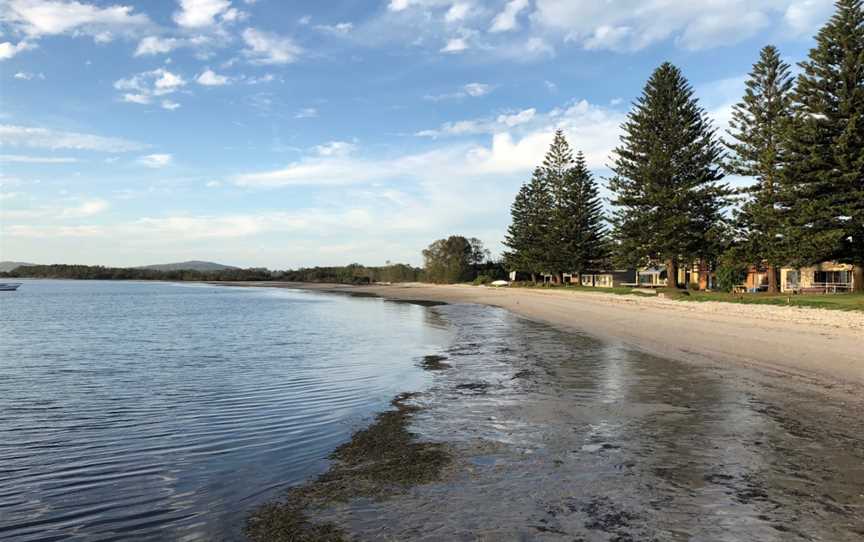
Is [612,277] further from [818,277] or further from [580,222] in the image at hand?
[818,277]

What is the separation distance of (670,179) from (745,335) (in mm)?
27531

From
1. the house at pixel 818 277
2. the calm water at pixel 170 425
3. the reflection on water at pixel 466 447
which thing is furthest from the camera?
the house at pixel 818 277

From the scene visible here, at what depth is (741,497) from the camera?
413cm

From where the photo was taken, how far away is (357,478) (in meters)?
4.68

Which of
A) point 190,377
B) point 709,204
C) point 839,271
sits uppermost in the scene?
point 709,204

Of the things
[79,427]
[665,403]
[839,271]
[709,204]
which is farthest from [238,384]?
[839,271]

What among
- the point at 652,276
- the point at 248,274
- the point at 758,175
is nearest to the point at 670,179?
the point at 758,175

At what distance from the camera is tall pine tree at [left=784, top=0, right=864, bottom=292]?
89.5 ft

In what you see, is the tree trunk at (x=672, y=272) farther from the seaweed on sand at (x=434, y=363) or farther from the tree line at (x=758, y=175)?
the seaweed on sand at (x=434, y=363)

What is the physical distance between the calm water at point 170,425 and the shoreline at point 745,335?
6.00 metres

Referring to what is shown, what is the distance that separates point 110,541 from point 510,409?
4.80 meters

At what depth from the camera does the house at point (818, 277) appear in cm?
3447

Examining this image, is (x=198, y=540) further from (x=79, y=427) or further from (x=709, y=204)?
(x=709, y=204)

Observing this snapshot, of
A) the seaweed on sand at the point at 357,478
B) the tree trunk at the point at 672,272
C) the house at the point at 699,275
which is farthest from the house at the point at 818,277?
the seaweed on sand at the point at 357,478
